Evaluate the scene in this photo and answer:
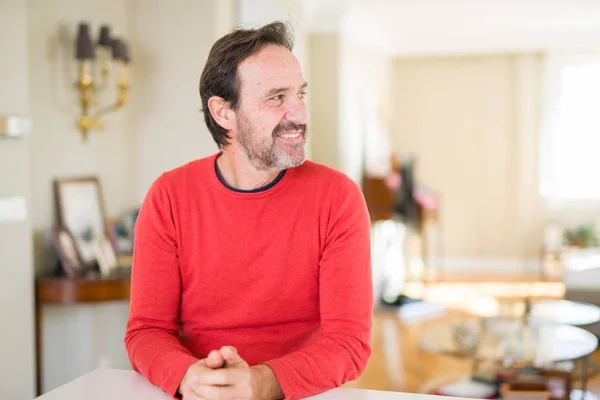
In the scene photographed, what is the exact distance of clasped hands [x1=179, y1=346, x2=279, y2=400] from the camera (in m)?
1.24

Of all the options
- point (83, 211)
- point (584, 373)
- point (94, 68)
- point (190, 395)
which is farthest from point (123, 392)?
point (584, 373)

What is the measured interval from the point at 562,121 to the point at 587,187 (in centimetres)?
78

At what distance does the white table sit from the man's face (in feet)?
1.68

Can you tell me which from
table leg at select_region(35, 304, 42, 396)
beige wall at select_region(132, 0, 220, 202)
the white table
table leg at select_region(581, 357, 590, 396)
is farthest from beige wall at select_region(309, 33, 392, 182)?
the white table

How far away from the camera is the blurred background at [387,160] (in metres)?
3.02

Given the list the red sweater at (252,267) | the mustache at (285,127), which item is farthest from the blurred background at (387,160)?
the red sweater at (252,267)

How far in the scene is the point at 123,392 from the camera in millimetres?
1271

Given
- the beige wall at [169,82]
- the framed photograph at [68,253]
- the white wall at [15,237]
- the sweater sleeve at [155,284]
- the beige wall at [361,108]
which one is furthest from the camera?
the beige wall at [361,108]

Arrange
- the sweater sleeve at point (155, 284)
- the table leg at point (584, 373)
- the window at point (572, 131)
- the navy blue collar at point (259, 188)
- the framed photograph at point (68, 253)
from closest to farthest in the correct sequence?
the sweater sleeve at point (155, 284)
the navy blue collar at point (259, 188)
the framed photograph at point (68, 253)
the table leg at point (584, 373)
the window at point (572, 131)

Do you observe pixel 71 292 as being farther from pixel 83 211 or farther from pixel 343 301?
pixel 343 301

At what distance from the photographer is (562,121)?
25.0ft

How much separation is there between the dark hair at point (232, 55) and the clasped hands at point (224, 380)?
23.5 inches

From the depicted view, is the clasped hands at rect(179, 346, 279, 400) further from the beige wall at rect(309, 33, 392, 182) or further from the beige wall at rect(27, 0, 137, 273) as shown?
the beige wall at rect(309, 33, 392, 182)

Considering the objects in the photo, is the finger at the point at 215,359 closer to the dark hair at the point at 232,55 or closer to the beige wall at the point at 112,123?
the dark hair at the point at 232,55
